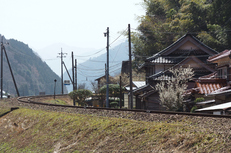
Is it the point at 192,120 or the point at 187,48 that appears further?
the point at 187,48

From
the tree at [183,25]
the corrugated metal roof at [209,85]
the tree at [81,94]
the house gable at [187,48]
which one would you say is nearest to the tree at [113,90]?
the tree at [81,94]

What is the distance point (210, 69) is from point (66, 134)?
2382 cm

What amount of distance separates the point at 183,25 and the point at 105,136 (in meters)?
40.1

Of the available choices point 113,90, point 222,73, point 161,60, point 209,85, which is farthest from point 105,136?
point 113,90

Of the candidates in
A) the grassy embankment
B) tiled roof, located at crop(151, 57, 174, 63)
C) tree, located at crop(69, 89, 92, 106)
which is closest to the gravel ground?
the grassy embankment

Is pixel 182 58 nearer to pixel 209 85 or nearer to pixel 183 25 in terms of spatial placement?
pixel 209 85

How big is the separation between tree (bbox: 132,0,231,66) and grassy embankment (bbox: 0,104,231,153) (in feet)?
103

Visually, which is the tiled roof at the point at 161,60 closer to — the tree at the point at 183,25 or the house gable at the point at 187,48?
the house gable at the point at 187,48

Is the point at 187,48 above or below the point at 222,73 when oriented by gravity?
above

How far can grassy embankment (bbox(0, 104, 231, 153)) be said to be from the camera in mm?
8291

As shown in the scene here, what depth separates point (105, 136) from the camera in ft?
37.3

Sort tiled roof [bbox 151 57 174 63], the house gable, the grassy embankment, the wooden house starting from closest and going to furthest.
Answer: the grassy embankment < the wooden house < tiled roof [bbox 151 57 174 63] < the house gable

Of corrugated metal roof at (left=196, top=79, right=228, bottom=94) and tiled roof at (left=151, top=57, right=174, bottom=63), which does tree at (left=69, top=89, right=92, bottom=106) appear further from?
corrugated metal roof at (left=196, top=79, right=228, bottom=94)

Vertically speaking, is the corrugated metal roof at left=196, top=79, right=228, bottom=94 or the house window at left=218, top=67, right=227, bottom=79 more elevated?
the house window at left=218, top=67, right=227, bottom=79
